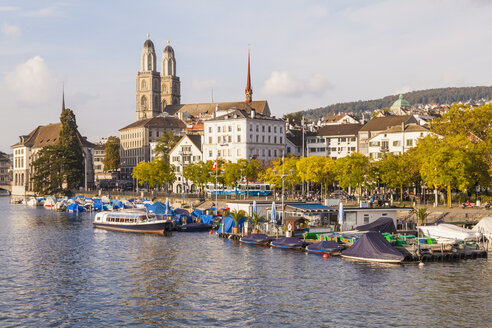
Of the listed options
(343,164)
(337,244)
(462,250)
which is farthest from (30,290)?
(343,164)

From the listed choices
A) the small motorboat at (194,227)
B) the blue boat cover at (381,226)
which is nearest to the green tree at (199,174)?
the small motorboat at (194,227)

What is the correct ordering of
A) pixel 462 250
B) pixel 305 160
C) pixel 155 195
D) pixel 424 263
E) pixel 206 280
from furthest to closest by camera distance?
pixel 155 195 < pixel 305 160 < pixel 462 250 < pixel 424 263 < pixel 206 280

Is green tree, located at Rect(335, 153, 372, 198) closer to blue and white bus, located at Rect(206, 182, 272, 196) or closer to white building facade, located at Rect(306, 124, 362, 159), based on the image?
blue and white bus, located at Rect(206, 182, 272, 196)

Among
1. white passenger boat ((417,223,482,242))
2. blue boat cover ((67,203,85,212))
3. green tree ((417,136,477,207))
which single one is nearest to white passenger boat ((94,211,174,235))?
white passenger boat ((417,223,482,242))

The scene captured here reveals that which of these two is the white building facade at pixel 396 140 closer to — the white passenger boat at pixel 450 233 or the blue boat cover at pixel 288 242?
the white passenger boat at pixel 450 233

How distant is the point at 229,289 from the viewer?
45.1m

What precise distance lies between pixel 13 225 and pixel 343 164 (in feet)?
187

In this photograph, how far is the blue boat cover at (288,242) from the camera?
205 feet

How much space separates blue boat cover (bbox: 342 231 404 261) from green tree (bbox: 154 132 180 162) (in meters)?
118

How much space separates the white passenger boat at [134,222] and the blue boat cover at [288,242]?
2180 centimetres

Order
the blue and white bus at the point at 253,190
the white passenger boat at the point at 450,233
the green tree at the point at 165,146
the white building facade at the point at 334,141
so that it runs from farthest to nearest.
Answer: the green tree at the point at 165,146 < the white building facade at the point at 334,141 < the blue and white bus at the point at 253,190 < the white passenger boat at the point at 450,233

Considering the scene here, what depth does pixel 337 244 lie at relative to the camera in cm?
5950

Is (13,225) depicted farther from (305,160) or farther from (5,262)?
(305,160)

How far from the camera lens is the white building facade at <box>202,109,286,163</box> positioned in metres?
149
